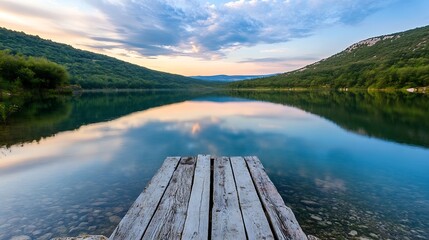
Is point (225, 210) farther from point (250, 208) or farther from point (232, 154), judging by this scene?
point (232, 154)

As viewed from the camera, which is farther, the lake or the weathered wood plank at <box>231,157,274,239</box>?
the lake

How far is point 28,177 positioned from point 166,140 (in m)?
8.92

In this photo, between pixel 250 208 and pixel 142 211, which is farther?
pixel 250 208

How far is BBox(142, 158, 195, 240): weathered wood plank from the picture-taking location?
3.96 metres

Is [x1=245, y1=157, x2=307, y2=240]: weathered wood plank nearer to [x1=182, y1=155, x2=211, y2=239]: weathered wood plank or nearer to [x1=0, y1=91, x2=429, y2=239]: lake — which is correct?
[x1=182, y1=155, x2=211, y2=239]: weathered wood plank

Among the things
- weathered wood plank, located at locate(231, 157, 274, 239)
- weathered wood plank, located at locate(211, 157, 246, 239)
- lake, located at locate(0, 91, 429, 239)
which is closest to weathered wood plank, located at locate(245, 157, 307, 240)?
weathered wood plank, located at locate(231, 157, 274, 239)

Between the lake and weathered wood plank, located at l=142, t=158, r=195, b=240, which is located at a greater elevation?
weathered wood plank, located at l=142, t=158, r=195, b=240

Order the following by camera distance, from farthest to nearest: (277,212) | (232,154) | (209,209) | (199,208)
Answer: (232,154)
(209,209)
(199,208)
(277,212)

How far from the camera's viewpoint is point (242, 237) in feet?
12.5

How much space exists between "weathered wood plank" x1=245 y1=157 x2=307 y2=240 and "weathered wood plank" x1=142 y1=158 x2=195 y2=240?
56.2 inches

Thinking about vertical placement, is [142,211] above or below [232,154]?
above

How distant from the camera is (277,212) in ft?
15.3

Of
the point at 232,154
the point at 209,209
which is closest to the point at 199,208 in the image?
the point at 209,209

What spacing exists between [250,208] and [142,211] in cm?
186
